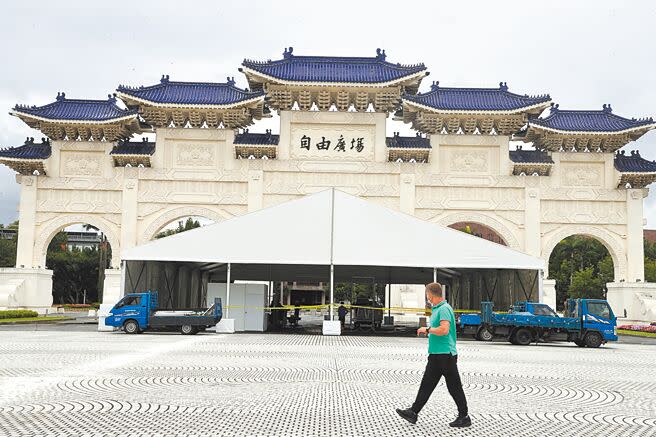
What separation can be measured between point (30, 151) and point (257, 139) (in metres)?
11.5

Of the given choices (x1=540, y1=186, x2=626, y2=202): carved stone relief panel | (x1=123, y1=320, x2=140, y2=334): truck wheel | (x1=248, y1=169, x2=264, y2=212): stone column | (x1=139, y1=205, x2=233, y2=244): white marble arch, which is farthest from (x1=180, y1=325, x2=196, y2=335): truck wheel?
(x1=540, y1=186, x2=626, y2=202): carved stone relief panel

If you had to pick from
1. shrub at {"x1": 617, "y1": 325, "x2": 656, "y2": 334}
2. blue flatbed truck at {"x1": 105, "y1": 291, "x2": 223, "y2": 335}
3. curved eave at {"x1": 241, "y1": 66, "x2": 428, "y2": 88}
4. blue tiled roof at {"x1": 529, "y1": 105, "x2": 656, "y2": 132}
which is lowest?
shrub at {"x1": 617, "y1": 325, "x2": 656, "y2": 334}

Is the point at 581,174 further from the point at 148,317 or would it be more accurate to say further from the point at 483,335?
the point at 148,317

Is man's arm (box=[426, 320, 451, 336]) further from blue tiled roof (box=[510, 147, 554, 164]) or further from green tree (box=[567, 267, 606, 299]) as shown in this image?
green tree (box=[567, 267, 606, 299])

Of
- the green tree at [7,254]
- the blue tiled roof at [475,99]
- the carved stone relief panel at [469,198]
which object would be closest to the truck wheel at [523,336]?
the carved stone relief panel at [469,198]

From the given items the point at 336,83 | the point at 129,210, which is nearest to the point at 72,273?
the point at 129,210

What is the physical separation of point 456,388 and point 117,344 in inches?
458

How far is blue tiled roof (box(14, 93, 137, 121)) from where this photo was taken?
118ft

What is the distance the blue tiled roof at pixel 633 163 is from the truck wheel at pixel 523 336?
19256mm

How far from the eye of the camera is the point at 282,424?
701cm

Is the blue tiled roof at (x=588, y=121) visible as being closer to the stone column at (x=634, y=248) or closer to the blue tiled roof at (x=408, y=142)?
the stone column at (x=634, y=248)

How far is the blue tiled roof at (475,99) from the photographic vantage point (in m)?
36.0

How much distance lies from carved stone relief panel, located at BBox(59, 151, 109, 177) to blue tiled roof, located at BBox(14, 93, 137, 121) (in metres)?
1.84

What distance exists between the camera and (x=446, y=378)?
7.17 metres
